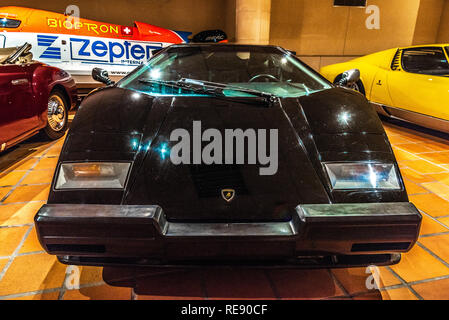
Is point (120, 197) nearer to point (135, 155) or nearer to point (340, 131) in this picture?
point (135, 155)

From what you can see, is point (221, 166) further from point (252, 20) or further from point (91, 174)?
point (252, 20)

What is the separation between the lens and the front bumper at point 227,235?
118 centimetres

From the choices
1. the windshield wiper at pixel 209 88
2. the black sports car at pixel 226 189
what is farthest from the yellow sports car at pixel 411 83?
the black sports car at pixel 226 189

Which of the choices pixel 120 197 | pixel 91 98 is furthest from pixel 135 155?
pixel 91 98

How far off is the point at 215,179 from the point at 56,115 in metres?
3.36

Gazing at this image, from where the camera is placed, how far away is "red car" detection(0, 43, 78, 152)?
9.12ft

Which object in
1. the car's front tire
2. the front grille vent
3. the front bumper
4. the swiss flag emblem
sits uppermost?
the swiss flag emblem

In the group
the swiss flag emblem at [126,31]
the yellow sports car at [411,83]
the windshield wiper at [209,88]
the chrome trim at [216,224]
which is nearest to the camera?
the chrome trim at [216,224]

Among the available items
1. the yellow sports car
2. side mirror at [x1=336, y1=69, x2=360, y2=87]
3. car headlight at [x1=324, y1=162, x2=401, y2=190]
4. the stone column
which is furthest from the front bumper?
the stone column

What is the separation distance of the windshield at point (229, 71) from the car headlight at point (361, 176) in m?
0.67

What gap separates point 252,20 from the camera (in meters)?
7.14

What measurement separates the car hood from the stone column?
6.15 metres

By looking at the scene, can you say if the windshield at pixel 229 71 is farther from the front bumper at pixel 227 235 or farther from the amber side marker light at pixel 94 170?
the front bumper at pixel 227 235

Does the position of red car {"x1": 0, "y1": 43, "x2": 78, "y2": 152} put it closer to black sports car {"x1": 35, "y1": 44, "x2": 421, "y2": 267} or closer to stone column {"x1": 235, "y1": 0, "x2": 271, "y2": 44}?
black sports car {"x1": 35, "y1": 44, "x2": 421, "y2": 267}
